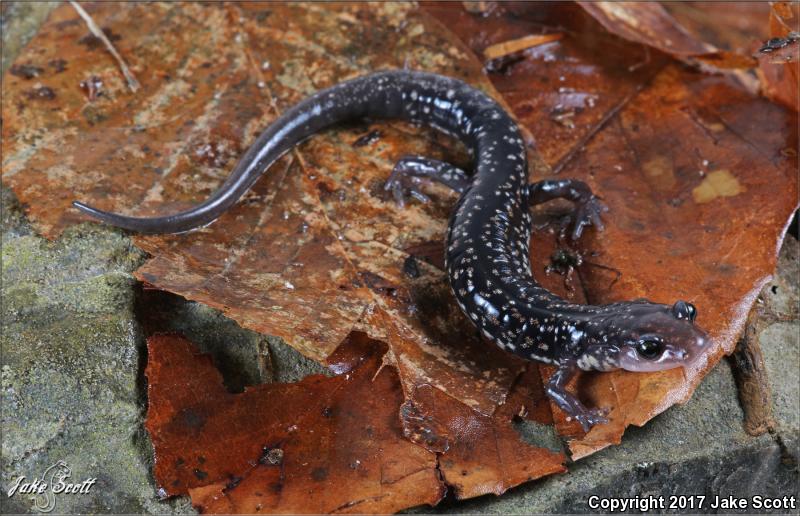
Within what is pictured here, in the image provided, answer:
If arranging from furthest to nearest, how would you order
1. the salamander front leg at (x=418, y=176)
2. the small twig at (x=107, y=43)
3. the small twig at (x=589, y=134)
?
1. the small twig at (x=107, y=43)
2. the small twig at (x=589, y=134)
3. the salamander front leg at (x=418, y=176)

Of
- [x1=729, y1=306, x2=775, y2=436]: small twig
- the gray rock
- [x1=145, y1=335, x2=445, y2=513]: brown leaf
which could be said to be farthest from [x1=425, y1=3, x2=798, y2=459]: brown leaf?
the gray rock

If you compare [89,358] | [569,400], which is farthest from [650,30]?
[89,358]

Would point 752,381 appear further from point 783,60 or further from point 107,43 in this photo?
point 107,43

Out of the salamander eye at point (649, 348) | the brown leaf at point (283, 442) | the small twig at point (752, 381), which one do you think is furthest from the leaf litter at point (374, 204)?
the small twig at point (752, 381)

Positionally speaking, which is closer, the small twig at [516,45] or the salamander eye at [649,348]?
the salamander eye at [649,348]

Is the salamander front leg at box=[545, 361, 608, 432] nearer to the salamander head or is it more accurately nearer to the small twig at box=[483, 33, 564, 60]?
the salamander head

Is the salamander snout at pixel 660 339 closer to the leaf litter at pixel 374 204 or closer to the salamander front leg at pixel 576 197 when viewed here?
the leaf litter at pixel 374 204
